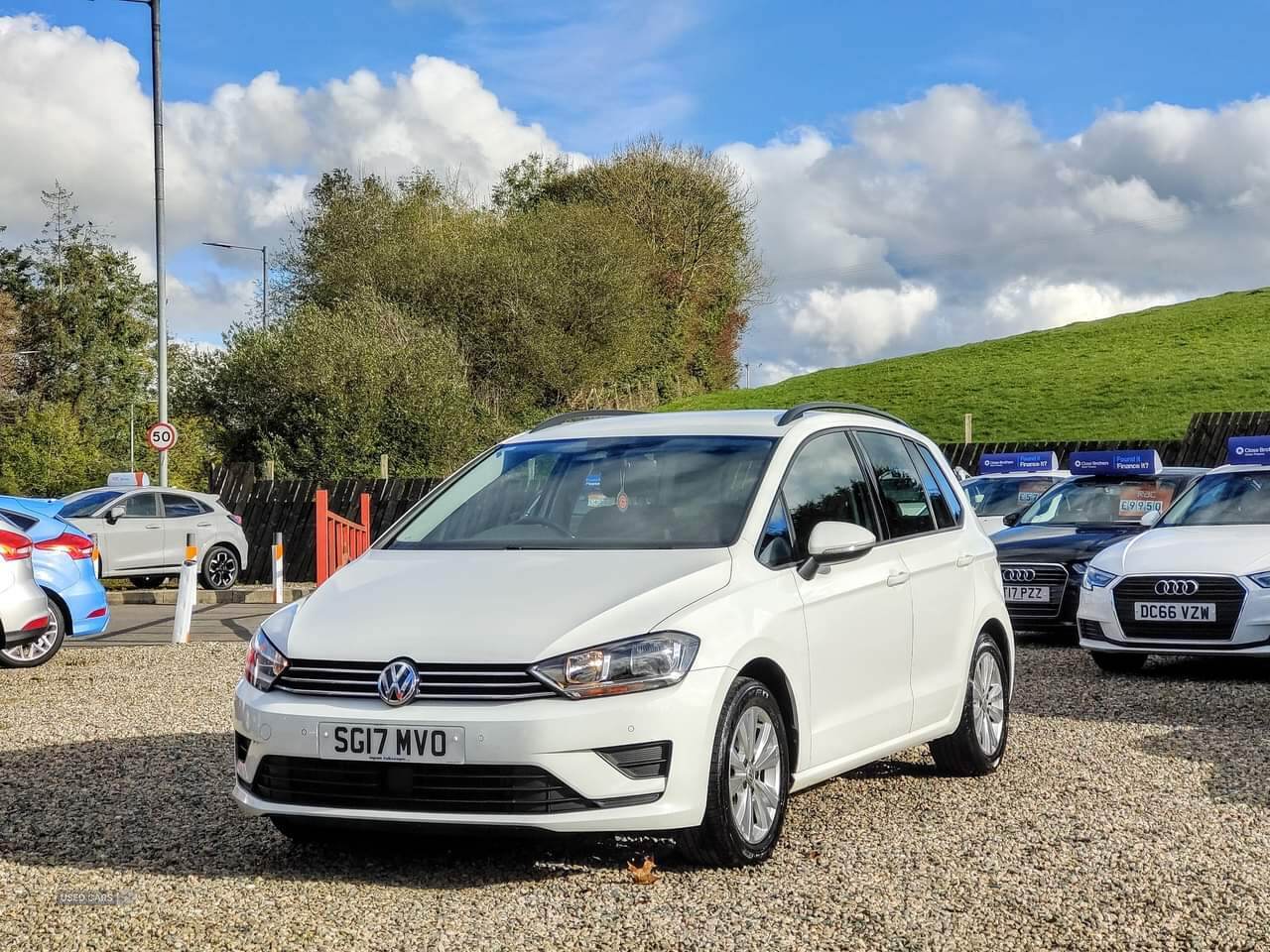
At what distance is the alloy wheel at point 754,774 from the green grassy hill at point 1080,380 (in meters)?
40.5

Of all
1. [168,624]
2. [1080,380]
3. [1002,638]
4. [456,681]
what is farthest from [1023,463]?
[1080,380]

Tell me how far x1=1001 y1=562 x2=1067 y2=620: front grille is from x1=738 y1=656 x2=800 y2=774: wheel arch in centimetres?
894

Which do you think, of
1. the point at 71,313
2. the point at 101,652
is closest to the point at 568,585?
the point at 101,652

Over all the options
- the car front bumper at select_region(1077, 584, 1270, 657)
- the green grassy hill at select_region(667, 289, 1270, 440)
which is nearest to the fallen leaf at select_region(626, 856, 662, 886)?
the car front bumper at select_region(1077, 584, 1270, 657)

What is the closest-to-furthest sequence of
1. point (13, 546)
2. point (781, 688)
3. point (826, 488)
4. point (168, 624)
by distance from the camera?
point (781, 688) < point (826, 488) < point (13, 546) < point (168, 624)

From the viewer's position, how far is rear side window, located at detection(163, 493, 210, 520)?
24297mm

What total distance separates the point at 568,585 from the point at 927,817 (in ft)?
6.91

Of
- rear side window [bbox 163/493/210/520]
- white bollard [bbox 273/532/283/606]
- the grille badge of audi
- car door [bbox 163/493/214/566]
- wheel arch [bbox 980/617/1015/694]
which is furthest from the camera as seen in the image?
rear side window [bbox 163/493/210/520]

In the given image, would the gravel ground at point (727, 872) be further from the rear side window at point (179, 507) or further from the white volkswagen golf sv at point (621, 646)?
the rear side window at point (179, 507)

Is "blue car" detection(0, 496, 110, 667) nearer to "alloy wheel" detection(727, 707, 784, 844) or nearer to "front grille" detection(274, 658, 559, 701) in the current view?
"front grille" detection(274, 658, 559, 701)

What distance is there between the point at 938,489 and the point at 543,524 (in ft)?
7.92

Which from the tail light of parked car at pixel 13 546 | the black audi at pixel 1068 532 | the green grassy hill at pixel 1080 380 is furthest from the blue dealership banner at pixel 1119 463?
the green grassy hill at pixel 1080 380

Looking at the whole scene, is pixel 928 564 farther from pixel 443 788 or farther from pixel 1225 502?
pixel 1225 502

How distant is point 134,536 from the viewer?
23797mm
